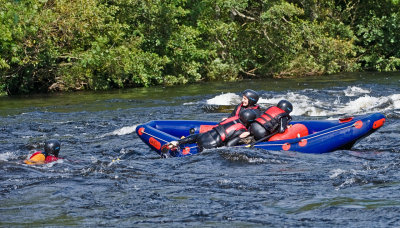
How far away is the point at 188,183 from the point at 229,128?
77.4 inches

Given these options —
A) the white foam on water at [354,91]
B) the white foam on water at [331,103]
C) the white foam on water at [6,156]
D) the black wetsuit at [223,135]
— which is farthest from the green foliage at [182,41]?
the black wetsuit at [223,135]

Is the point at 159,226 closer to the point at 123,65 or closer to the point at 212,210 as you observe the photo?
the point at 212,210

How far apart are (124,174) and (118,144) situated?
314cm

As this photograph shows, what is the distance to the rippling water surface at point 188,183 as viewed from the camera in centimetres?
534

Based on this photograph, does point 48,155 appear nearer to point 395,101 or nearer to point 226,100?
point 226,100

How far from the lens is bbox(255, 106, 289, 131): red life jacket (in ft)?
27.9

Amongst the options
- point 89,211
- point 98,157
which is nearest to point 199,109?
point 98,157

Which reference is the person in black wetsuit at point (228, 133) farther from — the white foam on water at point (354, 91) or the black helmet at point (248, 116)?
the white foam on water at point (354, 91)

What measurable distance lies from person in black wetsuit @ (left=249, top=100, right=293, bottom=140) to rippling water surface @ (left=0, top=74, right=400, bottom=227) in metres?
0.42

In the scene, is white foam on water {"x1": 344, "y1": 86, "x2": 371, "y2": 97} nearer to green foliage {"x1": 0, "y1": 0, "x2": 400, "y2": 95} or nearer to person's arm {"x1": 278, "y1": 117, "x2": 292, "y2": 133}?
green foliage {"x1": 0, "y1": 0, "x2": 400, "y2": 95}

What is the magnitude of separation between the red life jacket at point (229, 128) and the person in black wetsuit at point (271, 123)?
173 mm

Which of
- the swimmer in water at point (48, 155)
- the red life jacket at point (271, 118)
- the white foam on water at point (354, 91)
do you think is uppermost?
the red life jacket at point (271, 118)

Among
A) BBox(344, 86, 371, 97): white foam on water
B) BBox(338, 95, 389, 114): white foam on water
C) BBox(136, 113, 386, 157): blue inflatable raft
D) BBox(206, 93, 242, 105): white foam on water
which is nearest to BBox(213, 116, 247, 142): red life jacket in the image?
BBox(136, 113, 386, 157): blue inflatable raft

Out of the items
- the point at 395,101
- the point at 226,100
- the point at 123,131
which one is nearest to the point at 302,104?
the point at 395,101
